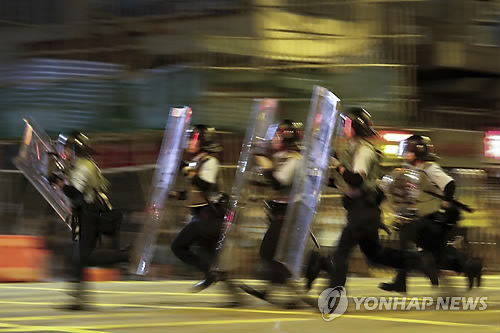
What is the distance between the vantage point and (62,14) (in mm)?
18500

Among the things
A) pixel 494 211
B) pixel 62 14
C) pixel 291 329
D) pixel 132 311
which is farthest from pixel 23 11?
pixel 291 329

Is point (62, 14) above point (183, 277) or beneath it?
above

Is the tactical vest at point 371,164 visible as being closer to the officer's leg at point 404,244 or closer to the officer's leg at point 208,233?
the officer's leg at point 404,244

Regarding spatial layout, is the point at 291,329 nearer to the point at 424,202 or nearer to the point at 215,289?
the point at 424,202

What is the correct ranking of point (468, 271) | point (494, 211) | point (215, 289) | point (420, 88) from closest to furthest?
1. point (468, 271)
2. point (215, 289)
3. point (494, 211)
4. point (420, 88)

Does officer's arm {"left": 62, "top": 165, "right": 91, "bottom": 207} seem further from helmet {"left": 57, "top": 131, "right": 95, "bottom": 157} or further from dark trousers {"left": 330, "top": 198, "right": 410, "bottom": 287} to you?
dark trousers {"left": 330, "top": 198, "right": 410, "bottom": 287}

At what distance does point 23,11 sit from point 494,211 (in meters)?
9.19

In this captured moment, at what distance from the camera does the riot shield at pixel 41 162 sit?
9.24m

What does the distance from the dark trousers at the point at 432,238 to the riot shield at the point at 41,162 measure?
308 cm

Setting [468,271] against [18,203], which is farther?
[18,203]

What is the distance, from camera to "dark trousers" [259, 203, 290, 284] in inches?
331

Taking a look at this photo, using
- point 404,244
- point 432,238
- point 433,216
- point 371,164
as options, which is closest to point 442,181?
point 433,216

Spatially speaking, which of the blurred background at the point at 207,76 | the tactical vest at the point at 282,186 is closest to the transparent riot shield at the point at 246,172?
the tactical vest at the point at 282,186

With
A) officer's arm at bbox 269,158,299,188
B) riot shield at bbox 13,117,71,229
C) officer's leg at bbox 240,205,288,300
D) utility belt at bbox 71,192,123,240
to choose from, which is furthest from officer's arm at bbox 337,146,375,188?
riot shield at bbox 13,117,71,229
